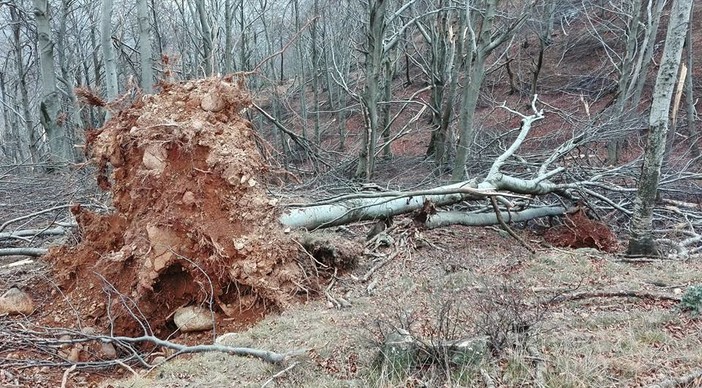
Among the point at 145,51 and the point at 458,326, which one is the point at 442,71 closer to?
the point at 145,51

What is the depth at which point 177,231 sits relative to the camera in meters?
5.02

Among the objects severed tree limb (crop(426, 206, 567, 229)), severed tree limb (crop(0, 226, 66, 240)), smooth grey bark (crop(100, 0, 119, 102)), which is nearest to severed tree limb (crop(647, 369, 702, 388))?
severed tree limb (crop(426, 206, 567, 229))

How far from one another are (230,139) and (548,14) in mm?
19486

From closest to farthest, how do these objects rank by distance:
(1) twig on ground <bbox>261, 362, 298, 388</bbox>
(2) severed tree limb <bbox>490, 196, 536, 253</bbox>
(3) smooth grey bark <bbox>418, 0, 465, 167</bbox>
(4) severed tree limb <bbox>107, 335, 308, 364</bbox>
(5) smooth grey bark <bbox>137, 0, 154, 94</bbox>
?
(1) twig on ground <bbox>261, 362, 298, 388</bbox>, (4) severed tree limb <bbox>107, 335, 308, 364</bbox>, (2) severed tree limb <bbox>490, 196, 536, 253</bbox>, (5) smooth grey bark <bbox>137, 0, 154, 94</bbox>, (3) smooth grey bark <bbox>418, 0, 465, 167</bbox>

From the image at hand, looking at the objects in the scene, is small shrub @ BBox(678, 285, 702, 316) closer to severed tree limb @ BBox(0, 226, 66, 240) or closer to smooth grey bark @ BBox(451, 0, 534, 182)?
smooth grey bark @ BBox(451, 0, 534, 182)

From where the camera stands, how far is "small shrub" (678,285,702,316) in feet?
12.6

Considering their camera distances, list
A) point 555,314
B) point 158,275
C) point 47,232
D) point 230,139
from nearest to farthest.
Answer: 1. point 555,314
2. point 158,275
3. point 230,139
4. point 47,232

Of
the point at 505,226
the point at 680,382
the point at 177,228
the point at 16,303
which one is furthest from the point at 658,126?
the point at 16,303

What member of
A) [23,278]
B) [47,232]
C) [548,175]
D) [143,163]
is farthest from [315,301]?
[548,175]

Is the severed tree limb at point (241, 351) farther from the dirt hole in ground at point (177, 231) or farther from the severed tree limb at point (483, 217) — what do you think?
the severed tree limb at point (483, 217)

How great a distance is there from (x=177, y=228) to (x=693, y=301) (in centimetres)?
461

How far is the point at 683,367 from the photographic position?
3.01 metres

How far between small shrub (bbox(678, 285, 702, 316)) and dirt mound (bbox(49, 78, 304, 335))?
11.4 feet

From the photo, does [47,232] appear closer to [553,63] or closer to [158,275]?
[158,275]
